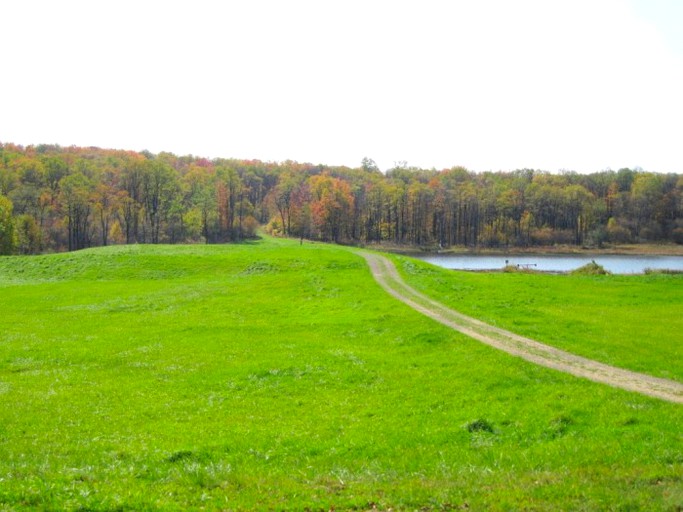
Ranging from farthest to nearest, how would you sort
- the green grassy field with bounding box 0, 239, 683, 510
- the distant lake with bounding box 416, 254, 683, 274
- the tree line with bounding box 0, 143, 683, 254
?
the tree line with bounding box 0, 143, 683, 254
the distant lake with bounding box 416, 254, 683, 274
the green grassy field with bounding box 0, 239, 683, 510

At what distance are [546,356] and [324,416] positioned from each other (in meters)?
9.69

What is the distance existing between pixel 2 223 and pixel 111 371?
255 ft

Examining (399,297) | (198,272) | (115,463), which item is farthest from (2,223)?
(115,463)

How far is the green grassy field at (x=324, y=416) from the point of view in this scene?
32.1 ft

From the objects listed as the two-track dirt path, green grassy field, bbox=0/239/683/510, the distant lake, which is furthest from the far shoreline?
green grassy field, bbox=0/239/683/510

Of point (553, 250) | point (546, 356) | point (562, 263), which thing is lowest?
point (562, 263)

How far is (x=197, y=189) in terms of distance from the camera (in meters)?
140

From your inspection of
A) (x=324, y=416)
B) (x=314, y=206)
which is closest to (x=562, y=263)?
(x=314, y=206)

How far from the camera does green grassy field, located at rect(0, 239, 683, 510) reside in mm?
9797

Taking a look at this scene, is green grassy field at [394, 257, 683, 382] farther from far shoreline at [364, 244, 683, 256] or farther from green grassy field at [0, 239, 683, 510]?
far shoreline at [364, 244, 683, 256]

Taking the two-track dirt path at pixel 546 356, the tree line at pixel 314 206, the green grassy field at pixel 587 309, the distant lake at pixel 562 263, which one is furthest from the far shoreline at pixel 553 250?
the two-track dirt path at pixel 546 356

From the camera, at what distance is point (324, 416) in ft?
51.6

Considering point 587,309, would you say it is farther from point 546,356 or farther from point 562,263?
point 562,263

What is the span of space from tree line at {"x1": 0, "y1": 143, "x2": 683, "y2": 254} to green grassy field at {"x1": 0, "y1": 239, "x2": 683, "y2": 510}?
296ft
